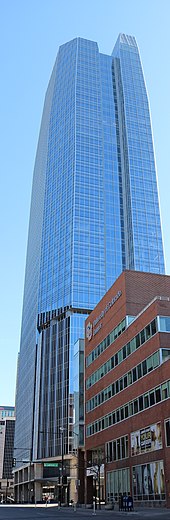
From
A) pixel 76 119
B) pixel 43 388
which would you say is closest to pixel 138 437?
pixel 43 388

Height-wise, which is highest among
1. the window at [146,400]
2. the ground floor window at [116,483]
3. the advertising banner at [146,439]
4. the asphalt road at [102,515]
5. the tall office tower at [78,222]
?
the tall office tower at [78,222]

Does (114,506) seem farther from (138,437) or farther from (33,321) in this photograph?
(33,321)

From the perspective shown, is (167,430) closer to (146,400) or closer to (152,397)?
(152,397)

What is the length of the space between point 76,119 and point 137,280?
4954 inches

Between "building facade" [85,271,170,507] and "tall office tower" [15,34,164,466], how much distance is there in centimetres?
5669

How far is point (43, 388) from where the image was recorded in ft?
460

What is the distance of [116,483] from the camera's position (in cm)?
5900

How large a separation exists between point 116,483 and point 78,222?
9922cm

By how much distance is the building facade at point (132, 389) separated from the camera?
150ft

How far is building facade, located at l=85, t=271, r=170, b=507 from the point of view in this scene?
45656mm

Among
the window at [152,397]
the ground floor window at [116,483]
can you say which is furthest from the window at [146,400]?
the ground floor window at [116,483]

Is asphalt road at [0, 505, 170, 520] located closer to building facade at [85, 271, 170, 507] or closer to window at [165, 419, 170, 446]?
building facade at [85, 271, 170, 507]

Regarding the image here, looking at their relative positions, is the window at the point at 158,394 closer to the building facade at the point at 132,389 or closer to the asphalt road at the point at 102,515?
the building facade at the point at 132,389

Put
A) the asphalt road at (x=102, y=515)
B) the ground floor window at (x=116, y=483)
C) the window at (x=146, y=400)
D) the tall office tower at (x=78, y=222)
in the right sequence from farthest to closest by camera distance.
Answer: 1. the tall office tower at (x=78, y=222)
2. the ground floor window at (x=116, y=483)
3. the window at (x=146, y=400)
4. the asphalt road at (x=102, y=515)
